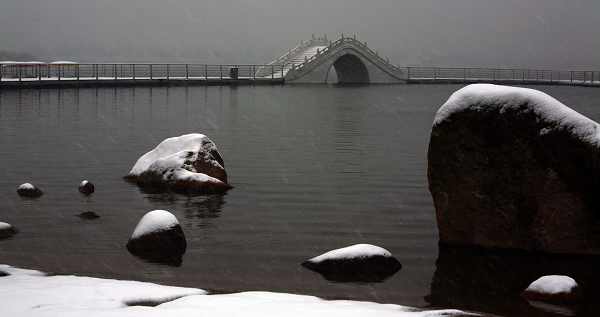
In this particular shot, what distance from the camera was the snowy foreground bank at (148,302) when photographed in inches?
252

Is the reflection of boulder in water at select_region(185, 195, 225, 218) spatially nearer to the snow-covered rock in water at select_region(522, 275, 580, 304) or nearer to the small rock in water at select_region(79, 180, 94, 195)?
the small rock in water at select_region(79, 180, 94, 195)

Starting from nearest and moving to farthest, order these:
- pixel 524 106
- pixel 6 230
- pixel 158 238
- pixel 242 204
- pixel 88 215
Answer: pixel 524 106
pixel 158 238
pixel 6 230
pixel 88 215
pixel 242 204

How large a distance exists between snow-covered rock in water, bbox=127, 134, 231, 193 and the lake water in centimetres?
35

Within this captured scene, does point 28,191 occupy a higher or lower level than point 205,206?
higher

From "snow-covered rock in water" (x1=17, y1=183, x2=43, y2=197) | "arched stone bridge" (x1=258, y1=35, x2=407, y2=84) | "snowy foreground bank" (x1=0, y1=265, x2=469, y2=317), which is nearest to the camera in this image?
"snowy foreground bank" (x1=0, y1=265, x2=469, y2=317)

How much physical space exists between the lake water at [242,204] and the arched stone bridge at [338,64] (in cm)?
4434

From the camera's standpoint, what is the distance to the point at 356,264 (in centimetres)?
853

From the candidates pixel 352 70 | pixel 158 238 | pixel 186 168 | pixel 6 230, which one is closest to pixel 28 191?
pixel 186 168

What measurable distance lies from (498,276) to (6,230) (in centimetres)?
564

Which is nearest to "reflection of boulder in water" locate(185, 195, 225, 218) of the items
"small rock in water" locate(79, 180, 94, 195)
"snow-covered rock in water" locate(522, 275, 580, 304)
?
"small rock in water" locate(79, 180, 94, 195)

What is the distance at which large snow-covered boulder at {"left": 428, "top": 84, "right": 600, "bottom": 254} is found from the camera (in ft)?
29.2

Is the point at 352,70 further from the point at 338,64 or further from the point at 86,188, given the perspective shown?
the point at 86,188

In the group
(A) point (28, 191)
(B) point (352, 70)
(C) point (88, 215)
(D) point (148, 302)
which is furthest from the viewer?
(B) point (352, 70)

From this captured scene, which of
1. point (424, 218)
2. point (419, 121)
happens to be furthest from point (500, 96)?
point (419, 121)
